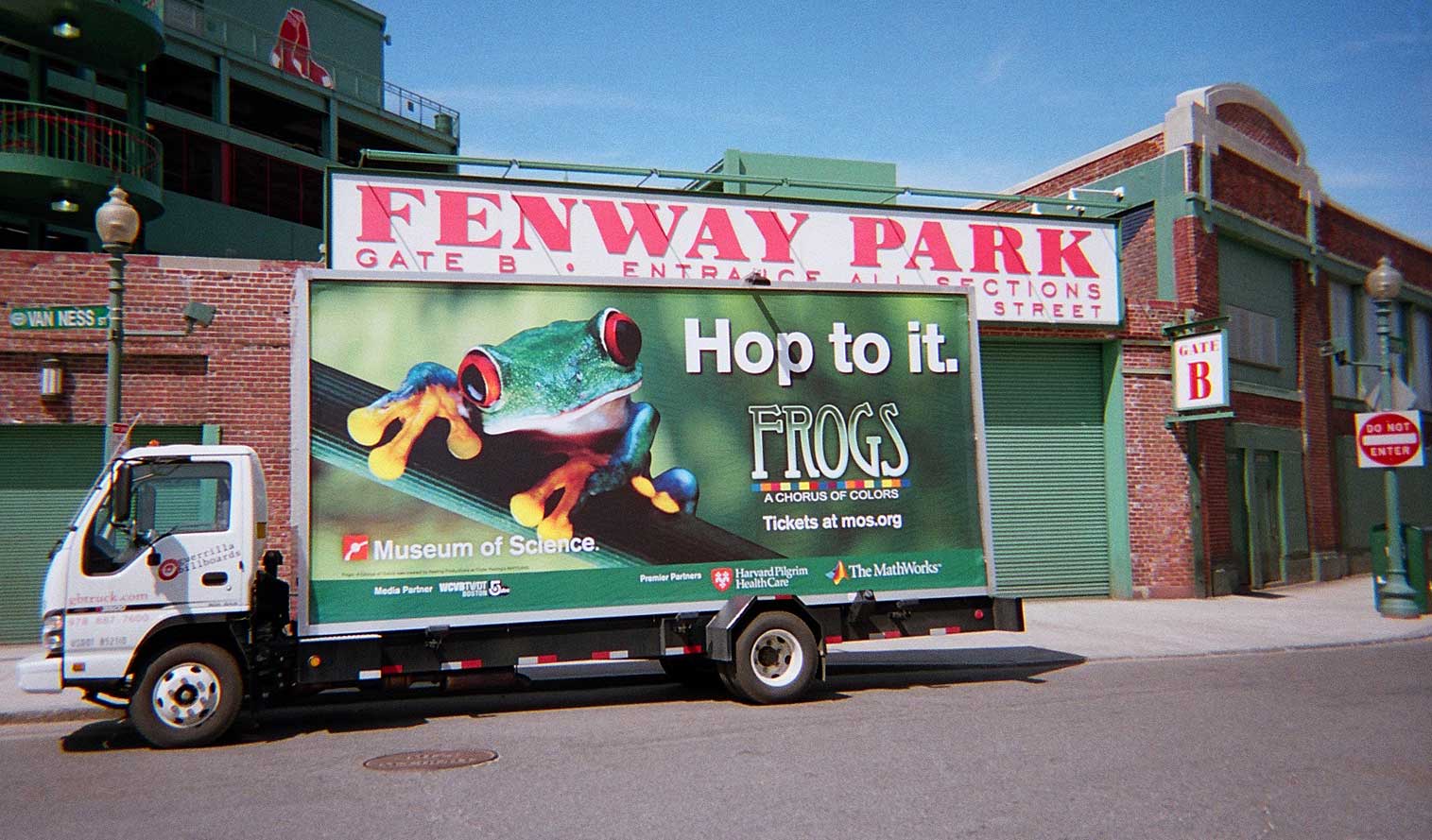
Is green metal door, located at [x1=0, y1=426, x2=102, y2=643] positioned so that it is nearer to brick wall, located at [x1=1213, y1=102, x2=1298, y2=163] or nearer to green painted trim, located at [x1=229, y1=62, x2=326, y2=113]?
brick wall, located at [x1=1213, y1=102, x2=1298, y2=163]

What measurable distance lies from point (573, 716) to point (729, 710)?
1376mm

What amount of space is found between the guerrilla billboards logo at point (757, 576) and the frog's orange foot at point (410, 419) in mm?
2420

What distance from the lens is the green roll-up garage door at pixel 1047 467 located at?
17922 mm

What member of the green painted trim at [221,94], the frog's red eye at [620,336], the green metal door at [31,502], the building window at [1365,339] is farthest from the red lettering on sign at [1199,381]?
the green painted trim at [221,94]

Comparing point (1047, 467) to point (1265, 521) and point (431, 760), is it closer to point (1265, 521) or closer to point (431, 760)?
point (1265, 521)

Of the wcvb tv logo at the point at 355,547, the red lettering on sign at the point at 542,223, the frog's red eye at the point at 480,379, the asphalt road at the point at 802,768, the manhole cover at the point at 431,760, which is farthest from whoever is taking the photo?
the red lettering on sign at the point at 542,223

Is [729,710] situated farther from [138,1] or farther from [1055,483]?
[138,1]

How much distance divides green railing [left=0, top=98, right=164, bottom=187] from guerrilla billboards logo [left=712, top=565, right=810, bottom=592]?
17.4m

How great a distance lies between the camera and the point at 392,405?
9.24 metres

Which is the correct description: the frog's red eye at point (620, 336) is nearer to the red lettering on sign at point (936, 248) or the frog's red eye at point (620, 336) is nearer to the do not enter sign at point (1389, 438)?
the red lettering on sign at point (936, 248)

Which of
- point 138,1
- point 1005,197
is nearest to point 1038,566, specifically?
point 1005,197

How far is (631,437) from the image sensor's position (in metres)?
9.80

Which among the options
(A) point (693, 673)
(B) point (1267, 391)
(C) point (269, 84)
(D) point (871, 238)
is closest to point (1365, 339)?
(B) point (1267, 391)

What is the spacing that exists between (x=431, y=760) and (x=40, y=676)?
3.06 m
